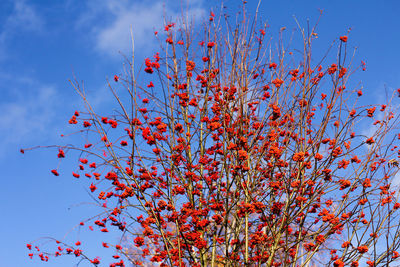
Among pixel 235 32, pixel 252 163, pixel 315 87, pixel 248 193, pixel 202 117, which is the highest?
pixel 235 32

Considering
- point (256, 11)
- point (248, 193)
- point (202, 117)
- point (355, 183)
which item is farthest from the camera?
point (202, 117)

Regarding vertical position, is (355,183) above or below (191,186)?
below

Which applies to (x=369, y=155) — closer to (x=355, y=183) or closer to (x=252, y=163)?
(x=355, y=183)

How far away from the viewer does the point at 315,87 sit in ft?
13.8

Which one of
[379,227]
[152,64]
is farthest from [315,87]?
[152,64]

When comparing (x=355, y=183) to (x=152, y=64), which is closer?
(x=355, y=183)

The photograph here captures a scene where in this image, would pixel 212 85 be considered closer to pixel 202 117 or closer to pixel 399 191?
pixel 202 117

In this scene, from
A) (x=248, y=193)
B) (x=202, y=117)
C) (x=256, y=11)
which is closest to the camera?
(x=248, y=193)

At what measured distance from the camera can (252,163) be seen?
183 inches

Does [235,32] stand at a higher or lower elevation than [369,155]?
higher

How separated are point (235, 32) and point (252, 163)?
1.75 metres

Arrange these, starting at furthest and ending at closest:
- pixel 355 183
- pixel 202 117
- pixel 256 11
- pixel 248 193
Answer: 1. pixel 202 117
2. pixel 256 11
3. pixel 355 183
4. pixel 248 193

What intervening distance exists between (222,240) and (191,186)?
902 millimetres

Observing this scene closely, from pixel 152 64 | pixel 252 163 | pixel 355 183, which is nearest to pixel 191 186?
pixel 252 163
